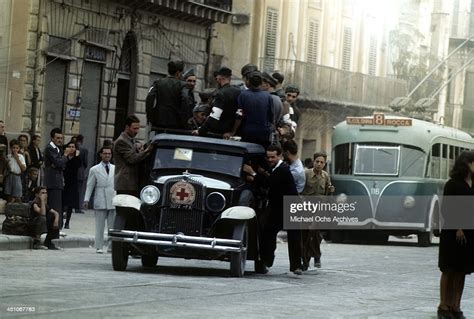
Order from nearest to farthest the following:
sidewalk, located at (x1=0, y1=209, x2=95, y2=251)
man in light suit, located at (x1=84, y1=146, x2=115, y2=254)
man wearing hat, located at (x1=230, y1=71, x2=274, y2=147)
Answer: man wearing hat, located at (x1=230, y1=71, x2=274, y2=147), sidewalk, located at (x1=0, y1=209, x2=95, y2=251), man in light suit, located at (x1=84, y1=146, x2=115, y2=254)

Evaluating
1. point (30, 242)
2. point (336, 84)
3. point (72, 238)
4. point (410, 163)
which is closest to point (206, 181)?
point (30, 242)

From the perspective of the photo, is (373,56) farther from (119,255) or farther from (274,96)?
(119,255)

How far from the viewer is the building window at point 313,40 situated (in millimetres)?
57688

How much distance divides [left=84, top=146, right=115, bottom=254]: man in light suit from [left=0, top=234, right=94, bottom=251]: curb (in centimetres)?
97

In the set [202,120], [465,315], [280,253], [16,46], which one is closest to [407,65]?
[16,46]

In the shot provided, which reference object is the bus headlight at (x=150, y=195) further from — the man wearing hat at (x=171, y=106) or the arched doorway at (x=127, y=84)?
the arched doorway at (x=127, y=84)

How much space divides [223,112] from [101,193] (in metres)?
4.62

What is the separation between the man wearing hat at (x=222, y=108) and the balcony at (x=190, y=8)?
1996 cm

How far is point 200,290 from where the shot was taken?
60.4ft

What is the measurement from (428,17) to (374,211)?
3027 cm

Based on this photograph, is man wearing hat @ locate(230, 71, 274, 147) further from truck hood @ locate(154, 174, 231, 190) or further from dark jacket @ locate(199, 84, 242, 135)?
truck hood @ locate(154, 174, 231, 190)

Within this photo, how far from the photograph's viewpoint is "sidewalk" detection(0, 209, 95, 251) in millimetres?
25217

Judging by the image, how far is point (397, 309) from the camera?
1780 cm

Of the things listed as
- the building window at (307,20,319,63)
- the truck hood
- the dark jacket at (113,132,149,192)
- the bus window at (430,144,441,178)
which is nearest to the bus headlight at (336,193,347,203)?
the bus window at (430,144,441,178)
